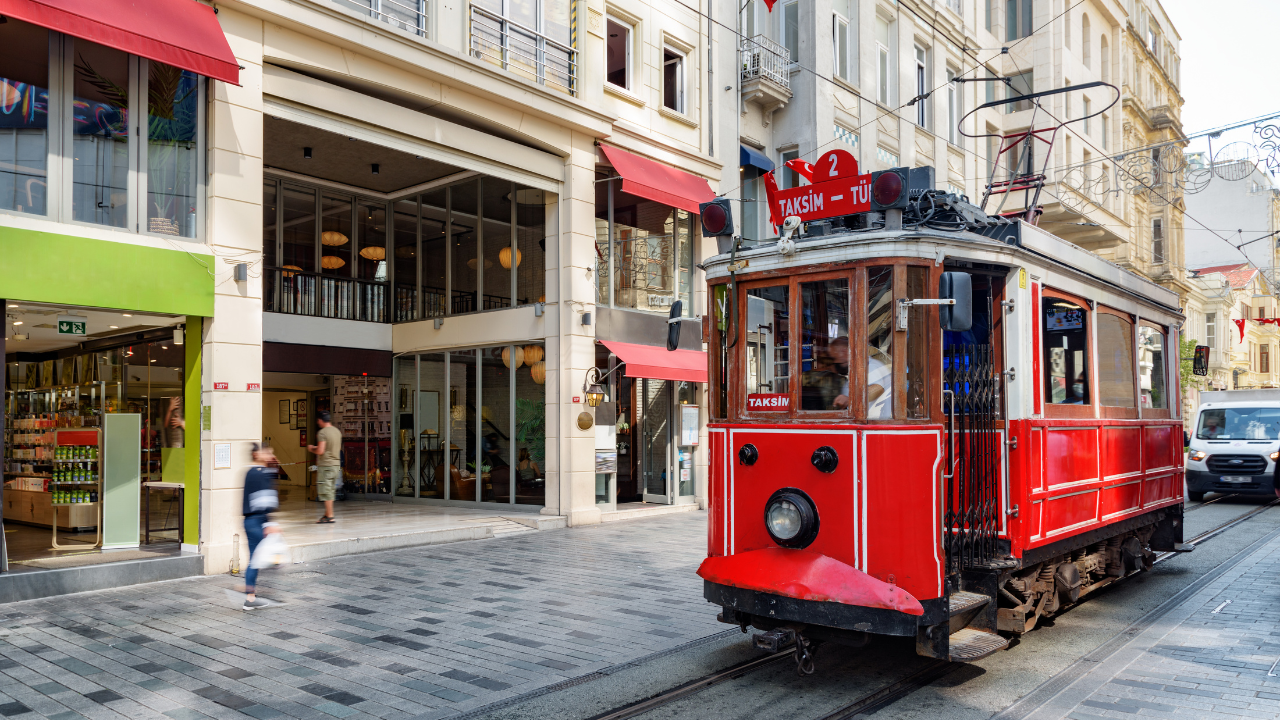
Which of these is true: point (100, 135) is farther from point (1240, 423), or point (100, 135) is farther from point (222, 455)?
point (1240, 423)

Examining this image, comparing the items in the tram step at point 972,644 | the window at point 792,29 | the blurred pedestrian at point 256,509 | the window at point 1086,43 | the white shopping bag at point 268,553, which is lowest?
the tram step at point 972,644

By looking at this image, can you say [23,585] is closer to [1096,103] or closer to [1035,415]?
[1035,415]

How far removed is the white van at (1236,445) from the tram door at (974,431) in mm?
14173

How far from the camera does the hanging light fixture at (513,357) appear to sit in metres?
15.5

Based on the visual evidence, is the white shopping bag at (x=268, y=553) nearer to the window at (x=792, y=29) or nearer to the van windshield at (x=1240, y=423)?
the window at (x=792, y=29)

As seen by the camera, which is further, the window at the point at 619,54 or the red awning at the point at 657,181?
the window at the point at 619,54

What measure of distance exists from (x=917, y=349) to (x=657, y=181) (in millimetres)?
10648

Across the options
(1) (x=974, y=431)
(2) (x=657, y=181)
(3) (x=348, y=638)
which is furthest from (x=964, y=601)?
(2) (x=657, y=181)

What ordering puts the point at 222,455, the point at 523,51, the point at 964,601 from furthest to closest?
the point at 523,51
the point at 222,455
the point at 964,601

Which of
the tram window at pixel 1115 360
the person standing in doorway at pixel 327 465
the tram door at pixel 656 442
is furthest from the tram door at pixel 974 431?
the tram door at pixel 656 442

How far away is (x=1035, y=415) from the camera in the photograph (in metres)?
6.54

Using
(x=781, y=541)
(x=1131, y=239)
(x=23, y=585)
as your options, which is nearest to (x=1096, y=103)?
(x=1131, y=239)

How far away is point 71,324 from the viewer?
Result: 422 inches

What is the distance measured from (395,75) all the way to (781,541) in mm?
9452
